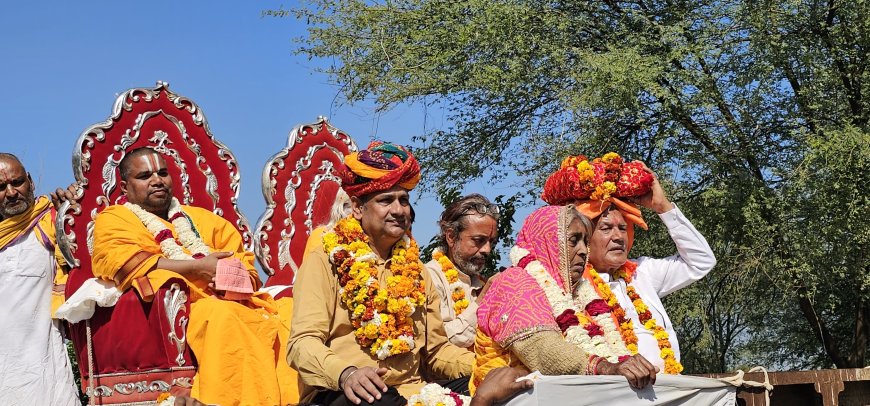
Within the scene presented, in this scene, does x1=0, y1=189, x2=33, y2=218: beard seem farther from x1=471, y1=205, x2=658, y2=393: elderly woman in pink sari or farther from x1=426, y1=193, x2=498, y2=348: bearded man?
x1=471, y1=205, x2=658, y2=393: elderly woman in pink sari

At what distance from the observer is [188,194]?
616 centimetres

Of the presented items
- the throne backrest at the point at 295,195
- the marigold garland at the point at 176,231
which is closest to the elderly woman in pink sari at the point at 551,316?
the marigold garland at the point at 176,231

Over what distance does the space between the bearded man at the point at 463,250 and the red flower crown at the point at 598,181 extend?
0.43 m

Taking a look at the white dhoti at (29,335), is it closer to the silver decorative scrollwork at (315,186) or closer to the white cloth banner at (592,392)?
the silver decorative scrollwork at (315,186)

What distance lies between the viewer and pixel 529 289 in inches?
162

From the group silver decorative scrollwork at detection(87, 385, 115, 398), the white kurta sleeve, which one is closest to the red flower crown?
the white kurta sleeve

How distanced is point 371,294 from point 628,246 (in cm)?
158

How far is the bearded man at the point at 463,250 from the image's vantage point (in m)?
5.68

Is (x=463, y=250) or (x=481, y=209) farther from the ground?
(x=481, y=209)

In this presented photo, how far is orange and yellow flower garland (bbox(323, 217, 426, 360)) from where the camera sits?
4520 millimetres

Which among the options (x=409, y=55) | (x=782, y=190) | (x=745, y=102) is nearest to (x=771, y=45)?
(x=745, y=102)

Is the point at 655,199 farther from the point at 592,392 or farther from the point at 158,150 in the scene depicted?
the point at 158,150

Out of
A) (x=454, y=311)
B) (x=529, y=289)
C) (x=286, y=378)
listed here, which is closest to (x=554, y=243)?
(x=529, y=289)

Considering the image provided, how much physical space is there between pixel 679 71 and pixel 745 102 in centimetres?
67
